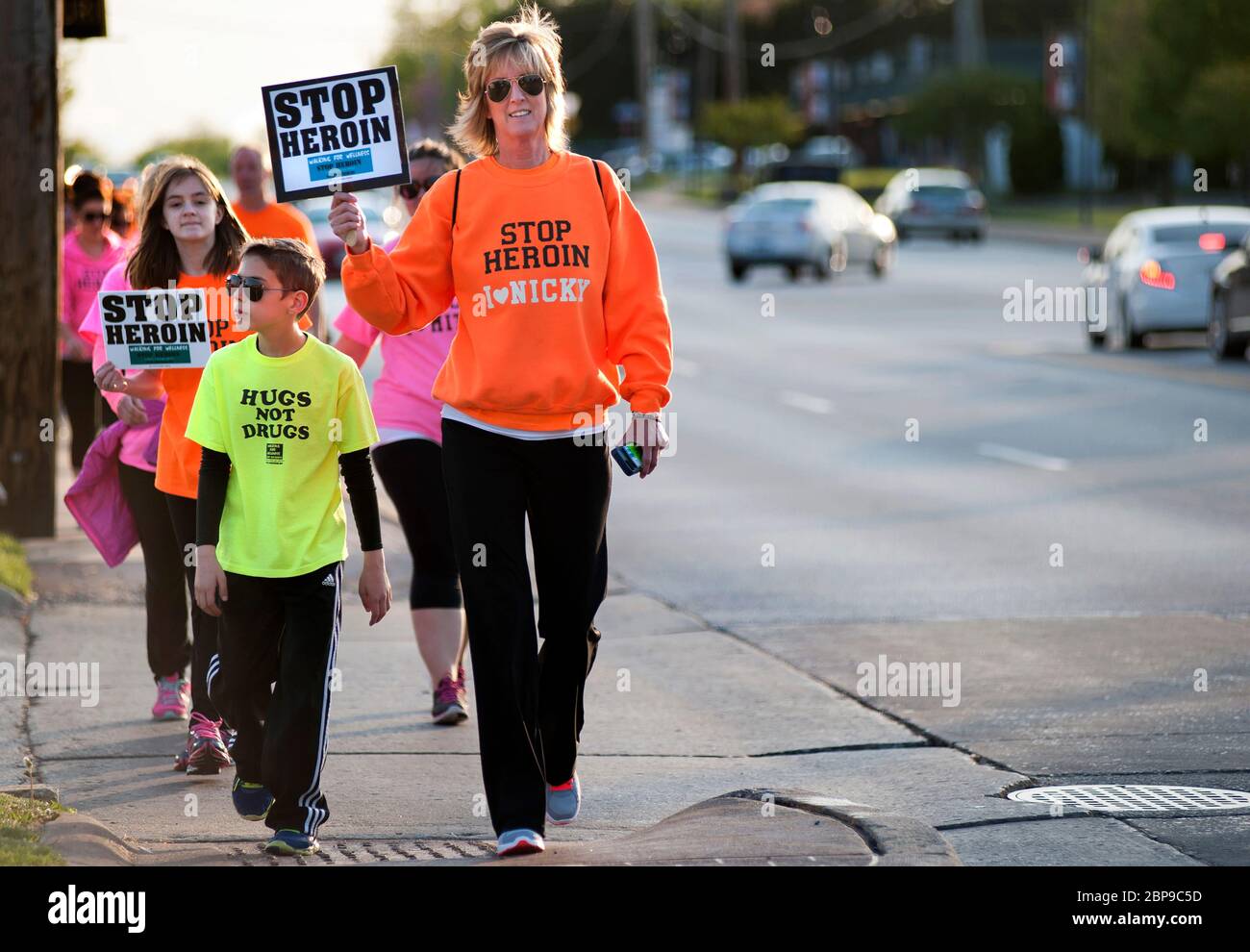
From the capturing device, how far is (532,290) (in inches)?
219

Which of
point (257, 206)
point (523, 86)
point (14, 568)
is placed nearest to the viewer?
point (523, 86)

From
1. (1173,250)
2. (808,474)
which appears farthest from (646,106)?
(808,474)

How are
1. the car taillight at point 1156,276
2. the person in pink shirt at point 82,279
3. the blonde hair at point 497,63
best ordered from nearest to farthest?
the blonde hair at point 497,63 → the person in pink shirt at point 82,279 → the car taillight at point 1156,276

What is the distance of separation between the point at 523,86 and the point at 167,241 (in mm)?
1989

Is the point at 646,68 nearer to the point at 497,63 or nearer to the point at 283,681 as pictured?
the point at 497,63

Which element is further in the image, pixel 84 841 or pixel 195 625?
pixel 195 625

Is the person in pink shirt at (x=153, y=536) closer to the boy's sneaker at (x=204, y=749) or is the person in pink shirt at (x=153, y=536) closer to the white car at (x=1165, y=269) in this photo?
the boy's sneaker at (x=204, y=749)

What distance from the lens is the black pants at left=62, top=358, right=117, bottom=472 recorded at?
1259 cm

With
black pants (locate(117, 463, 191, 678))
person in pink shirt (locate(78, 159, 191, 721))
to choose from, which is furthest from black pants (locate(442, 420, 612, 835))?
black pants (locate(117, 463, 191, 678))

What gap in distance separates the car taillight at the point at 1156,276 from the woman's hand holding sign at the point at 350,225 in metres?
18.9

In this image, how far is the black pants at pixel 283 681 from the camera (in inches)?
227

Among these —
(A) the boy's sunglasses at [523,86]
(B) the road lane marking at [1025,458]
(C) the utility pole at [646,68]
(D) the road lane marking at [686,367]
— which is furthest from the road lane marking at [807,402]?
(C) the utility pole at [646,68]

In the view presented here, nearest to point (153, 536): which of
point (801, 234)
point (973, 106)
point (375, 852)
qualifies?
point (375, 852)

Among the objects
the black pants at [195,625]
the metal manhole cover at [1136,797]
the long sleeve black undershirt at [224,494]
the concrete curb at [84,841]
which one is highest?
the long sleeve black undershirt at [224,494]
